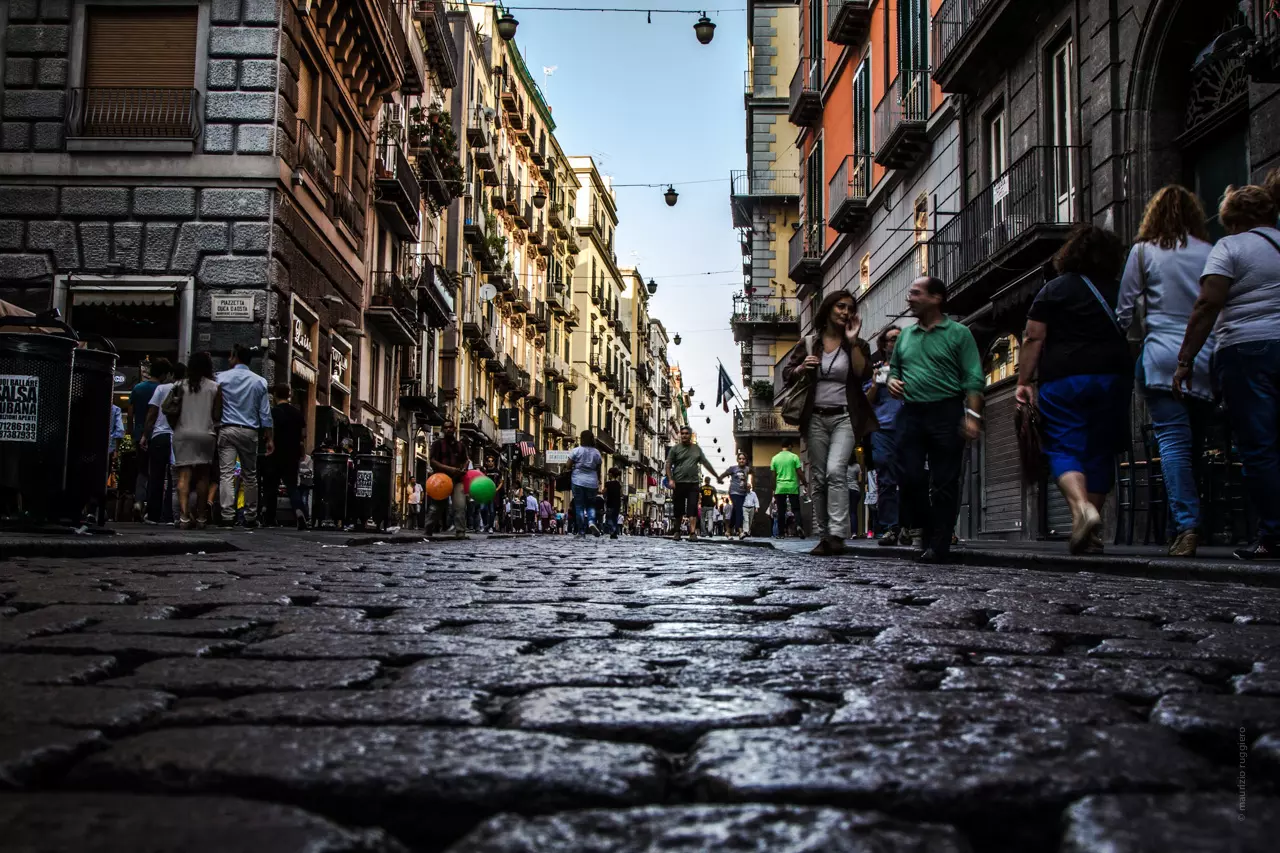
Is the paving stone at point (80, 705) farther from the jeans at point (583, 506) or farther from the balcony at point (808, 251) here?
the balcony at point (808, 251)

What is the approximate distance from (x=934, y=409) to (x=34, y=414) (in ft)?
17.0

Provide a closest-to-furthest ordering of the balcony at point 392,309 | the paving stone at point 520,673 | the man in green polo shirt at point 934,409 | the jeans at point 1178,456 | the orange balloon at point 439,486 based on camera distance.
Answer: the paving stone at point 520,673
the jeans at point 1178,456
the man in green polo shirt at point 934,409
the orange balloon at point 439,486
the balcony at point 392,309

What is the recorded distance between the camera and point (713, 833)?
1466mm

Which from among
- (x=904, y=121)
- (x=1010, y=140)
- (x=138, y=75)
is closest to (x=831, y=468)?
(x=1010, y=140)

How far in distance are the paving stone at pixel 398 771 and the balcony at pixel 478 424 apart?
1703 inches

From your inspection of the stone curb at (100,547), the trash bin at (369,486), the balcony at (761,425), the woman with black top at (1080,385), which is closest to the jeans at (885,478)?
the woman with black top at (1080,385)

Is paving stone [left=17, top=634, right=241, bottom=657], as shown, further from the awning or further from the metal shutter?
the awning

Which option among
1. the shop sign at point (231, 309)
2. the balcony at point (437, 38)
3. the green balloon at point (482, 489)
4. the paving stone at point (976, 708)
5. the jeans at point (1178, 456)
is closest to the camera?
the paving stone at point (976, 708)

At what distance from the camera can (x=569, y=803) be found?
1661 millimetres

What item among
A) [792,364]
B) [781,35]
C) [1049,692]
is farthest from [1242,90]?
[781,35]

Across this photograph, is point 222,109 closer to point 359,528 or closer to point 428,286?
point 359,528

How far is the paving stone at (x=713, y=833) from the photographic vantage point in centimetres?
142

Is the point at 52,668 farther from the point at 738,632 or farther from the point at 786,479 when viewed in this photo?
the point at 786,479

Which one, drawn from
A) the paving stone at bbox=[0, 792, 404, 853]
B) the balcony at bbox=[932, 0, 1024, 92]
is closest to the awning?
the balcony at bbox=[932, 0, 1024, 92]
